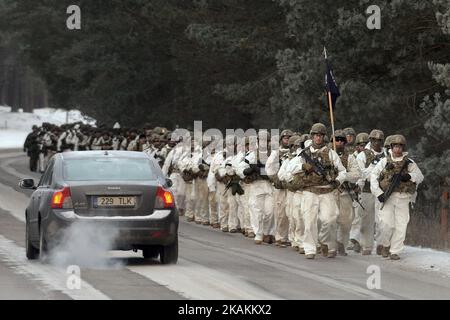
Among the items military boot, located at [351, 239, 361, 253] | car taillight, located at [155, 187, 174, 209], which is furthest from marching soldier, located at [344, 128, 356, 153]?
car taillight, located at [155, 187, 174, 209]

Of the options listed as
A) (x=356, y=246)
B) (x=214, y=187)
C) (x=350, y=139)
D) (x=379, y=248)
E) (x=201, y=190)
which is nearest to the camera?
(x=379, y=248)

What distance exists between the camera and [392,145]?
67.9 ft

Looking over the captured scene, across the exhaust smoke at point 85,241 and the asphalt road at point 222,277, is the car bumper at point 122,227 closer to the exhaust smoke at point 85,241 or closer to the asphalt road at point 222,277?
the exhaust smoke at point 85,241

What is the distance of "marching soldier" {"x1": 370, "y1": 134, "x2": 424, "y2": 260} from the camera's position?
2053 cm

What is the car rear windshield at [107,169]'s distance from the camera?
59.2 feet

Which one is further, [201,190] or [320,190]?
[201,190]

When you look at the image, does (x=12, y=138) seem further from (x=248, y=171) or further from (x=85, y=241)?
(x=85, y=241)

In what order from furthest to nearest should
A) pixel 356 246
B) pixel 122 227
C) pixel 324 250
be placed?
pixel 356 246 → pixel 324 250 → pixel 122 227

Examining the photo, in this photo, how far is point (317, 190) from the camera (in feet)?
68.6

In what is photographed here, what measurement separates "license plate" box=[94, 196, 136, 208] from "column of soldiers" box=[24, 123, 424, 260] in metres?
3.87

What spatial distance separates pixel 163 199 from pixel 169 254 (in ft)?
2.75

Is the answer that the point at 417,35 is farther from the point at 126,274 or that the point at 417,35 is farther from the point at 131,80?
the point at 131,80

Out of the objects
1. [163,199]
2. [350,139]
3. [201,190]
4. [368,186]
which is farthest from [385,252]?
[201,190]

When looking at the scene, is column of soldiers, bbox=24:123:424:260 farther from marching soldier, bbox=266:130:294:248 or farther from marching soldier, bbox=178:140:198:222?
marching soldier, bbox=178:140:198:222
